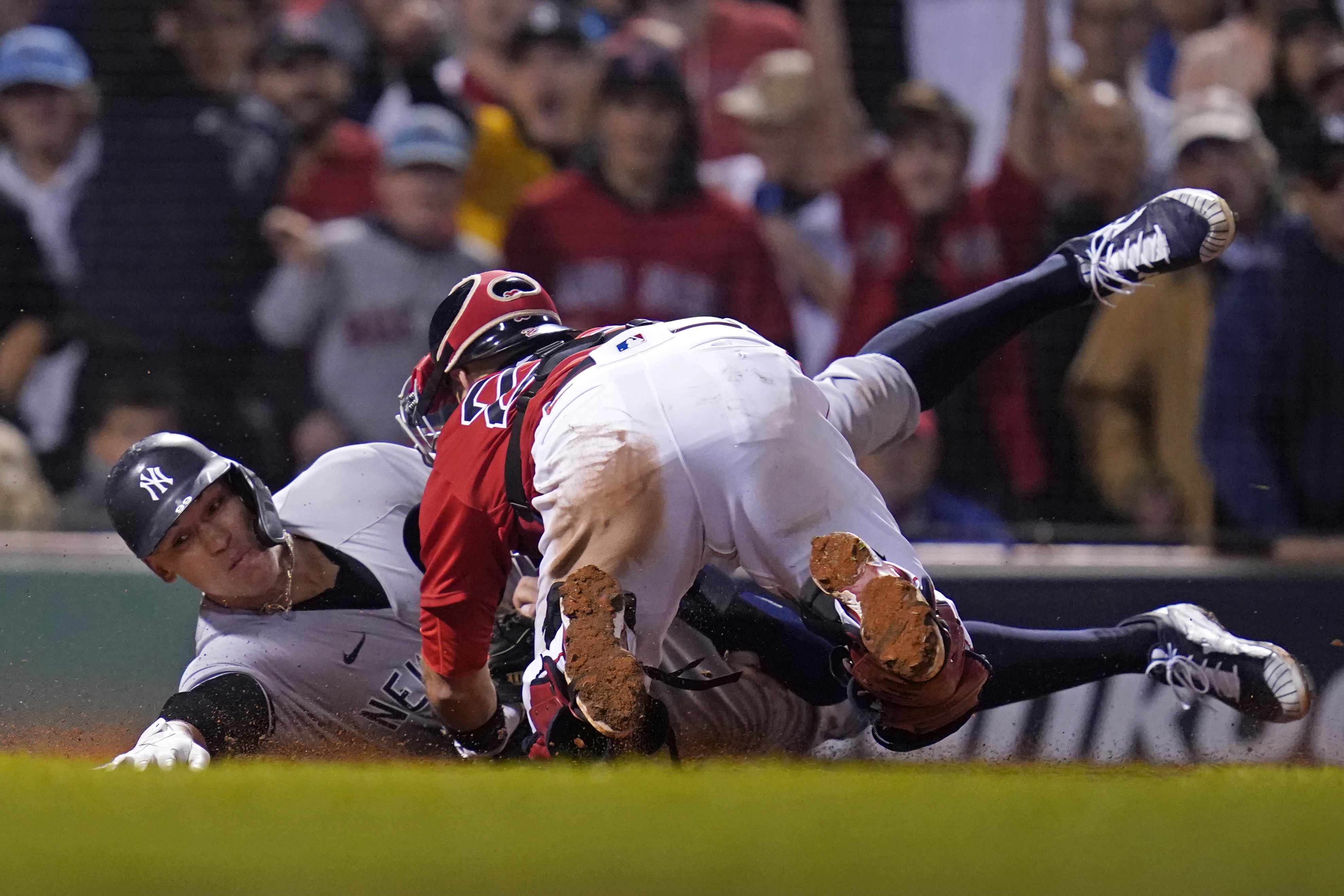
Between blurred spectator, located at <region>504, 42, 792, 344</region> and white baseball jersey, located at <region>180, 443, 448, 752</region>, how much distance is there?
2.17m

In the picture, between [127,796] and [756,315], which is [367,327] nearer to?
[756,315]

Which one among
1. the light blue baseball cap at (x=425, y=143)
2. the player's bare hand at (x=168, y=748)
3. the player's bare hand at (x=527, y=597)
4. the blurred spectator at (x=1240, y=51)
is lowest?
the player's bare hand at (x=168, y=748)

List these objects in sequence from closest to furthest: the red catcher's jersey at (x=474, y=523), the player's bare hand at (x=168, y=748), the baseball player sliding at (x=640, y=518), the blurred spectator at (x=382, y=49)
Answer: the baseball player sliding at (x=640, y=518) < the red catcher's jersey at (x=474, y=523) < the player's bare hand at (x=168, y=748) < the blurred spectator at (x=382, y=49)

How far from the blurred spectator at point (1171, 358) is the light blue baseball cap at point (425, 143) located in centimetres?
279

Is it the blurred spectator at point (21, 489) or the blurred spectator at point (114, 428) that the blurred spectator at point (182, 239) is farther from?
the blurred spectator at point (21, 489)

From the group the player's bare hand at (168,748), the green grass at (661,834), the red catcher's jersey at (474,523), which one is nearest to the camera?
the green grass at (661,834)

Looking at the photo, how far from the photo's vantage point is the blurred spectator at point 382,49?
7.13 metres

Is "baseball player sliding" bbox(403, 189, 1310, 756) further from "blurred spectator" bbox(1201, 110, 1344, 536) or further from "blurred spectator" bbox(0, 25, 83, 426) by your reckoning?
"blurred spectator" bbox(0, 25, 83, 426)

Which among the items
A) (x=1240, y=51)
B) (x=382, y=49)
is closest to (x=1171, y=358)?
(x=1240, y=51)

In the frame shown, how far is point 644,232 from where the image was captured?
6.95m

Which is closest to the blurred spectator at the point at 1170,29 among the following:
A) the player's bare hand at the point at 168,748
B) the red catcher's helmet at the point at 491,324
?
the red catcher's helmet at the point at 491,324

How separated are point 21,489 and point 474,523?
3.21 meters

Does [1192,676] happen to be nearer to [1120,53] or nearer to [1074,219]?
[1074,219]

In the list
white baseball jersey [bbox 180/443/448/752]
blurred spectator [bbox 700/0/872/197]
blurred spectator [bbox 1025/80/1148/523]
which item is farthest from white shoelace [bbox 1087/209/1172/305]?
blurred spectator [bbox 700/0/872/197]
